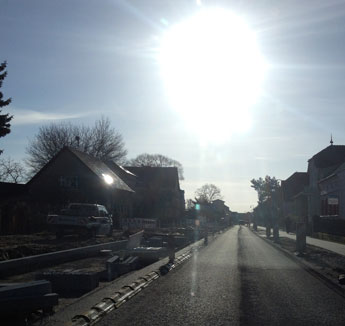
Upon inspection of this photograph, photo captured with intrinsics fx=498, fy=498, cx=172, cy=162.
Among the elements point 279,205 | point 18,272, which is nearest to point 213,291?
point 18,272

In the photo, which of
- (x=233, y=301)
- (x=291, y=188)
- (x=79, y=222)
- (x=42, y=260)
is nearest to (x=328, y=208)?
(x=79, y=222)

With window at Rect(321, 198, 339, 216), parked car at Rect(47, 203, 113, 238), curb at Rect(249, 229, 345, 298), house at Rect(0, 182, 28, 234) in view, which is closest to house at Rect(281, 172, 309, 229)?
window at Rect(321, 198, 339, 216)

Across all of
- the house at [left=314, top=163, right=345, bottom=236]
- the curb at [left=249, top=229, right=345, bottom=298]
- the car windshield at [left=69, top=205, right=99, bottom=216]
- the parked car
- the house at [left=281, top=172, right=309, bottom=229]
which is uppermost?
the house at [left=281, top=172, right=309, bottom=229]

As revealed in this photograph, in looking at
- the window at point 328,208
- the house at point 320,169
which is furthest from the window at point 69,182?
the house at point 320,169

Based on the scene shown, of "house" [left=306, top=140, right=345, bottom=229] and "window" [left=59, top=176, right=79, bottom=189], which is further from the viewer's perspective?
"house" [left=306, top=140, right=345, bottom=229]

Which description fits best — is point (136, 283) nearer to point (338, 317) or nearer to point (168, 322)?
point (168, 322)

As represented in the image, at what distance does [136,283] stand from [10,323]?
15.7 ft

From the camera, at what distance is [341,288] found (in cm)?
1132

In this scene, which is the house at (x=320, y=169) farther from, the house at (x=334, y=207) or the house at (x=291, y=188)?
the house at (x=291, y=188)

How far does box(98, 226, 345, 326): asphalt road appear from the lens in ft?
25.8

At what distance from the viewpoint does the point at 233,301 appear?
31.2ft

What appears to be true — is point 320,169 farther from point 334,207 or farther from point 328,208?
point 334,207

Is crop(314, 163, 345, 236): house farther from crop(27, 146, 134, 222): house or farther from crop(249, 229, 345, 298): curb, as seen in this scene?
crop(27, 146, 134, 222): house

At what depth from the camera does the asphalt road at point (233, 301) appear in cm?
786
